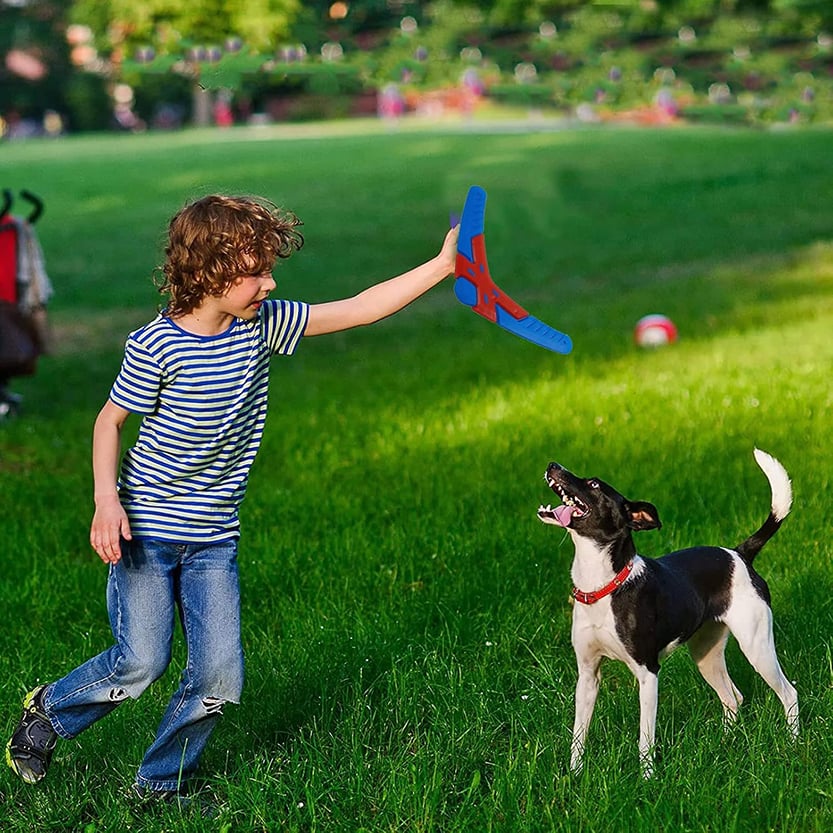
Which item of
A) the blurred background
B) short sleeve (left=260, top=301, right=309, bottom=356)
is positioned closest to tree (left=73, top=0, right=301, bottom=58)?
the blurred background

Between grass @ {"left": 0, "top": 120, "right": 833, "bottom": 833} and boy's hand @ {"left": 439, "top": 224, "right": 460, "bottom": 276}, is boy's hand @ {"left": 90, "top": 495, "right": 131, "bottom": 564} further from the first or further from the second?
boy's hand @ {"left": 439, "top": 224, "right": 460, "bottom": 276}

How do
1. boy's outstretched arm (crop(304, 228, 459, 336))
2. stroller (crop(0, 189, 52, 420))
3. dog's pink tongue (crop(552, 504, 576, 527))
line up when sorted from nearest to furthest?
1. dog's pink tongue (crop(552, 504, 576, 527))
2. boy's outstretched arm (crop(304, 228, 459, 336))
3. stroller (crop(0, 189, 52, 420))

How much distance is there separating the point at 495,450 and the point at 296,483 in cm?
110

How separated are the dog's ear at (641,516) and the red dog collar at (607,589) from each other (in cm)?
11

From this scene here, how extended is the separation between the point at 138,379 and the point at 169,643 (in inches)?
29.9

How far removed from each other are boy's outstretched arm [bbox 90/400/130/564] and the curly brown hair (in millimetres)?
334

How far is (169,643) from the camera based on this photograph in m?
3.96

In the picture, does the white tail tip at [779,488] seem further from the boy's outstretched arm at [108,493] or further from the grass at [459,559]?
the boy's outstretched arm at [108,493]

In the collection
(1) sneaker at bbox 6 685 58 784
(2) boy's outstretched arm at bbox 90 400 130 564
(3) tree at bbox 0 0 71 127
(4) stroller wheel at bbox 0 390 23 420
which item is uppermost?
(2) boy's outstretched arm at bbox 90 400 130 564

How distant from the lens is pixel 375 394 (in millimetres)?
9664

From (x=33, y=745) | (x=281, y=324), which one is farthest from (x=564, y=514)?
(x=33, y=745)

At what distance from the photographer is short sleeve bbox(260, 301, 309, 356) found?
4012 mm

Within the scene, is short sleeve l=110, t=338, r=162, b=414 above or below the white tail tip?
above

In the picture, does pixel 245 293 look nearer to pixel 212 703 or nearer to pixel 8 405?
pixel 212 703
